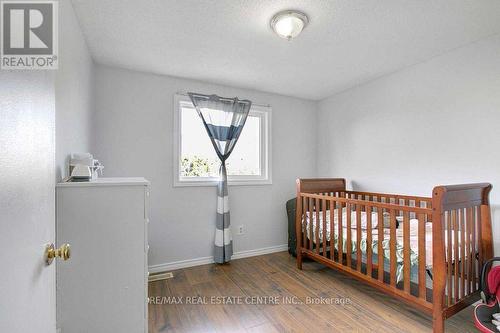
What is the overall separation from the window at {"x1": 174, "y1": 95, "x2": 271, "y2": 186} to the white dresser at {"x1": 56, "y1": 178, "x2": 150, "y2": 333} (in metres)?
1.41

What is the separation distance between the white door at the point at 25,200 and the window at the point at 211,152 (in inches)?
77.8

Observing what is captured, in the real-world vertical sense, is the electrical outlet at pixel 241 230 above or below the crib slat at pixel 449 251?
below

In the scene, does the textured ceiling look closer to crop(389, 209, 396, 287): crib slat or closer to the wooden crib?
the wooden crib

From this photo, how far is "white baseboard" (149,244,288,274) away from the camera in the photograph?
2562mm

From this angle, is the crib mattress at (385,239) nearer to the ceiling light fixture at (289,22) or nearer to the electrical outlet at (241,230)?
the electrical outlet at (241,230)

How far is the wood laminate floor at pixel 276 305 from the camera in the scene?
5.47 ft

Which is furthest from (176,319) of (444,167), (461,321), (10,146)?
(444,167)

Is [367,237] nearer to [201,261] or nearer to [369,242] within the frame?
[369,242]

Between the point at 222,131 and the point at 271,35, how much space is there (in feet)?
4.15

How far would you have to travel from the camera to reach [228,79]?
2.73 meters

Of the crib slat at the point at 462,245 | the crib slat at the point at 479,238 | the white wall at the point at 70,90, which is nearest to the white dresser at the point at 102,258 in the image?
the white wall at the point at 70,90

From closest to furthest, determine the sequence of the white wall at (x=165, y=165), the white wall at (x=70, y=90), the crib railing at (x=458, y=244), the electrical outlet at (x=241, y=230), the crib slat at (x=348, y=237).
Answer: the white wall at (x=70, y=90) → the crib railing at (x=458, y=244) → the crib slat at (x=348, y=237) → the white wall at (x=165, y=165) → the electrical outlet at (x=241, y=230)

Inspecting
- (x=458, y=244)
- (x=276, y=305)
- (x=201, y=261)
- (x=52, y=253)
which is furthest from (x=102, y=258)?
(x=458, y=244)

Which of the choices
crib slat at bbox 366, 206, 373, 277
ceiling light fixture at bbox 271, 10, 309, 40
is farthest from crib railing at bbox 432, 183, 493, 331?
ceiling light fixture at bbox 271, 10, 309, 40
